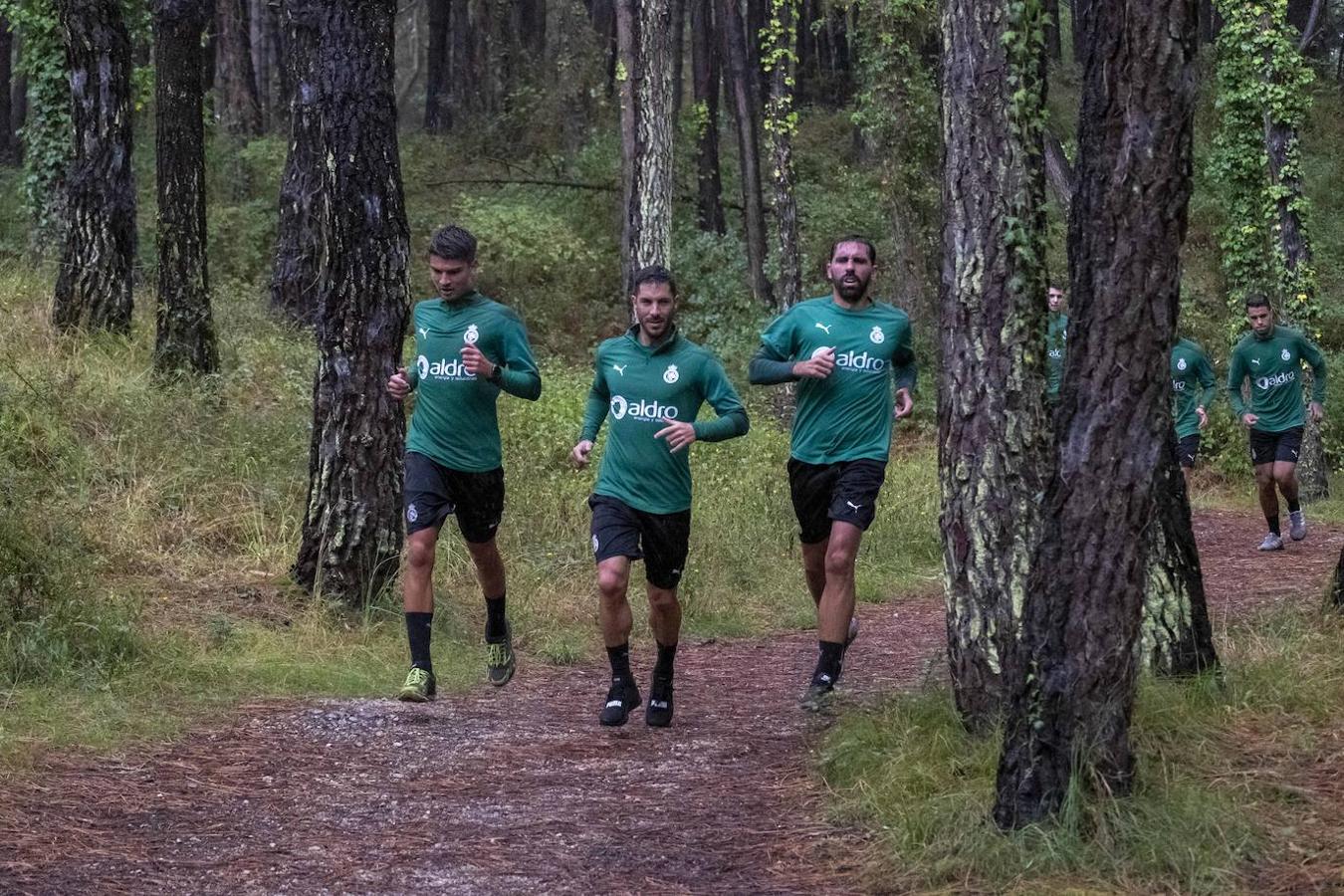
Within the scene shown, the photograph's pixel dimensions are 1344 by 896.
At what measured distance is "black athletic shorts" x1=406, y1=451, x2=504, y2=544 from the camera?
793 cm

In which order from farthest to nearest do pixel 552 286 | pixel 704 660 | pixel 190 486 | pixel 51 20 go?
pixel 552 286, pixel 51 20, pixel 190 486, pixel 704 660

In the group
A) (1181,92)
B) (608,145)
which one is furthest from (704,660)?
(608,145)

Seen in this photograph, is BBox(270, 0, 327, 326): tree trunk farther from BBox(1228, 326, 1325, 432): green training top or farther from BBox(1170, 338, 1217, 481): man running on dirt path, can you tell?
BBox(1228, 326, 1325, 432): green training top

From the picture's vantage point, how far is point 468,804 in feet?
20.1

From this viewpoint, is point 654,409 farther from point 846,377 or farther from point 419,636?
point 419,636

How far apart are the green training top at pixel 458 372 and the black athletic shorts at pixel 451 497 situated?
0.06 m

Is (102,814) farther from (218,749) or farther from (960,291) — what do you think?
(960,291)

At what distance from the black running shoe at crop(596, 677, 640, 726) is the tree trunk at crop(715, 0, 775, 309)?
20.2 m

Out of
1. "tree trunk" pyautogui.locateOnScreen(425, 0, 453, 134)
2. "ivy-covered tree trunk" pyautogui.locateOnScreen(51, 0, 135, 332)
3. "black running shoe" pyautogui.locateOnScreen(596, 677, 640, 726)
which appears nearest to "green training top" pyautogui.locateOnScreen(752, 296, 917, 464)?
"black running shoe" pyautogui.locateOnScreen(596, 677, 640, 726)

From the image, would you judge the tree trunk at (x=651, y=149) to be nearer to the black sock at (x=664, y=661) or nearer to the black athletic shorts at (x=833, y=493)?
the black athletic shorts at (x=833, y=493)

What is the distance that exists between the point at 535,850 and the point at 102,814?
5.77 ft

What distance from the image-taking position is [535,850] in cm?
547

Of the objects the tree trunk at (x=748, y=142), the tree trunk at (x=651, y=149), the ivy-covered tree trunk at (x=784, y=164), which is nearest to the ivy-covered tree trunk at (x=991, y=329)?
the tree trunk at (x=651, y=149)

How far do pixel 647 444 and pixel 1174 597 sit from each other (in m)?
2.47
